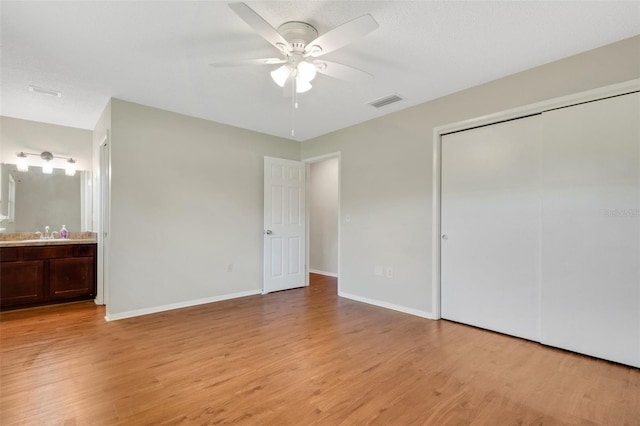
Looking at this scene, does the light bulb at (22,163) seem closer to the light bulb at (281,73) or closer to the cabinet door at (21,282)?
the cabinet door at (21,282)

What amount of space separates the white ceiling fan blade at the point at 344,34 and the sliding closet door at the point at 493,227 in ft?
6.72

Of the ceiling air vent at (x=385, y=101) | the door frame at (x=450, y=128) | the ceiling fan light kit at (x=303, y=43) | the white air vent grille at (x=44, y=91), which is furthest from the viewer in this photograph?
the ceiling air vent at (x=385, y=101)

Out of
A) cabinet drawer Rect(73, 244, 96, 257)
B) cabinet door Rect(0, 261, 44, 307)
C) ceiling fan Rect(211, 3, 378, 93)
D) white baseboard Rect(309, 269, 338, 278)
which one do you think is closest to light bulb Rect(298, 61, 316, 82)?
ceiling fan Rect(211, 3, 378, 93)

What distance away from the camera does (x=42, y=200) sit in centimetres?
445

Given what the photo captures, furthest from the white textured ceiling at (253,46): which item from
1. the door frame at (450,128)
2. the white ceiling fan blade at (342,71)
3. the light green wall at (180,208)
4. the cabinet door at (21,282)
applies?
the cabinet door at (21,282)

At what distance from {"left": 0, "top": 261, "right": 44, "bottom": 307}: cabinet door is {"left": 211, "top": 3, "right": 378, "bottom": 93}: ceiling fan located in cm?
391

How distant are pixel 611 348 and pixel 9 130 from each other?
7291mm

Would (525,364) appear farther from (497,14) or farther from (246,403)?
(497,14)

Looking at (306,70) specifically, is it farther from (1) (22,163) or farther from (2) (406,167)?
(1) (22,163)

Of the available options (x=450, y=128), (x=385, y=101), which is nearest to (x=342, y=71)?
(x=385, y=101)

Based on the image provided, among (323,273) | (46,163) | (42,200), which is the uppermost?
(46,163)

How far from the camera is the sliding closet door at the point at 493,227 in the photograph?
2.84m

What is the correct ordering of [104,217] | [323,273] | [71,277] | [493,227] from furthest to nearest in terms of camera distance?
[323,273], [71,277], [104,217], [493,227]

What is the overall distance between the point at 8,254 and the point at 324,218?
16.0 ft
